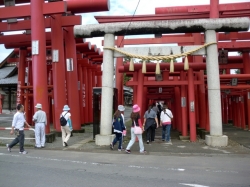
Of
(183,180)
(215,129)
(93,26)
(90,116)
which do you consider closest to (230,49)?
(215,129)

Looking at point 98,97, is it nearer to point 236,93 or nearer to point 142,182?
point 142,182

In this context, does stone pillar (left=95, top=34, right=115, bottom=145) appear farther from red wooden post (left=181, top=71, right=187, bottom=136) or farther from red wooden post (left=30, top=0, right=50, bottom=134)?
red wooden post (left=181, top=71, right=187, bottom=136)

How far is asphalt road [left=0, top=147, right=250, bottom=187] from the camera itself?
6047mm

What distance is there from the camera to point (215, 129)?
11.6 m

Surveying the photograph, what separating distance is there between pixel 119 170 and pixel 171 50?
6159mm

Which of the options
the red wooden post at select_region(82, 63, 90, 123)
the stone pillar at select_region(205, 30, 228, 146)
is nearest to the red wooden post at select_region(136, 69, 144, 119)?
the stone pillar at select_region(205, 30, 228, 146)

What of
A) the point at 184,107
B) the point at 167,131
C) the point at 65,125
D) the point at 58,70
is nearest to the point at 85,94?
the point at 58,70

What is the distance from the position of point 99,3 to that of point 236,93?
10.4 m

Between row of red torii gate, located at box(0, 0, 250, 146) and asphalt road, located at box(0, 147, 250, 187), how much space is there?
4.31 m

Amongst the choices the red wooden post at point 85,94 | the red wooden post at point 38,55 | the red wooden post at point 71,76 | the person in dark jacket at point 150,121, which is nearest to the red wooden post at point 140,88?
the person in dark jacket at point 150,121

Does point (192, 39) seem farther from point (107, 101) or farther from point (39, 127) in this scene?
point (39, 127)

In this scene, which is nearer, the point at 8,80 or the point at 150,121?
the point at 150,121

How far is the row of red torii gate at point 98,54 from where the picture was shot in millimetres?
13195

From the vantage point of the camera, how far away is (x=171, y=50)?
11.9 metres
